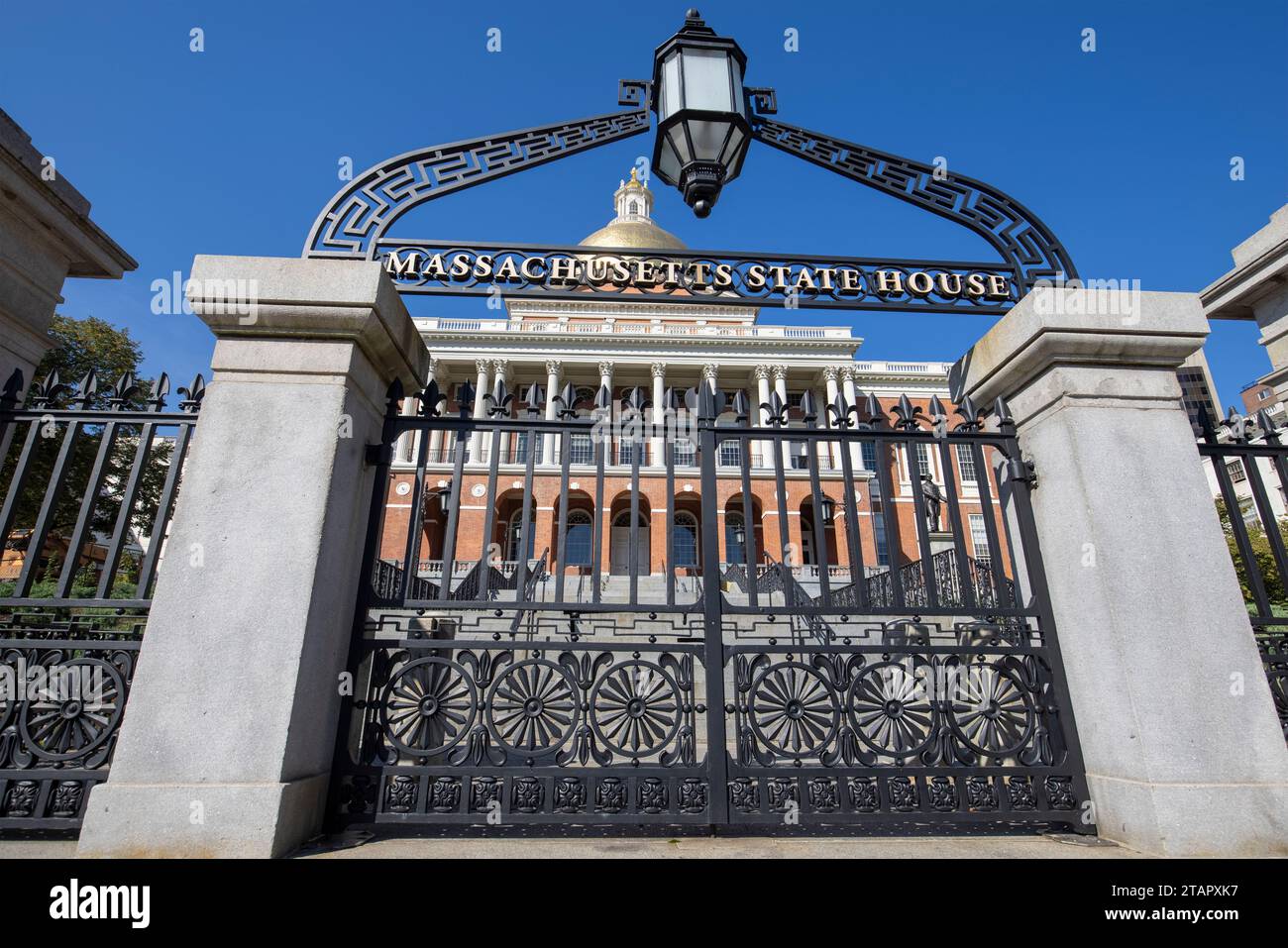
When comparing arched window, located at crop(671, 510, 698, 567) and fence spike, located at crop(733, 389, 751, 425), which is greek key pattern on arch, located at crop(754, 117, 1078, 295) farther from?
arched window, located at crop(671, 510, 698, 567)

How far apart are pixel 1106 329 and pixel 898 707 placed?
7.26 feet

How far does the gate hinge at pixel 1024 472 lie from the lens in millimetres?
3564

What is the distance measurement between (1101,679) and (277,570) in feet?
12.3

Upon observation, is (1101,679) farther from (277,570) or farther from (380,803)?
(277,570)

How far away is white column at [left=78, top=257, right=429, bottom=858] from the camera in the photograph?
2547 mm

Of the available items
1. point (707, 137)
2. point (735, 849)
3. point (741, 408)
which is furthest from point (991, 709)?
point (707, 137)

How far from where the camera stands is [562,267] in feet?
13.1

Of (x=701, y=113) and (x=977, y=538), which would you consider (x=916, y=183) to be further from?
(x=977, y=538)

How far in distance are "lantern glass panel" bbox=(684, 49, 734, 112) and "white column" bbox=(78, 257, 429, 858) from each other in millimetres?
2142

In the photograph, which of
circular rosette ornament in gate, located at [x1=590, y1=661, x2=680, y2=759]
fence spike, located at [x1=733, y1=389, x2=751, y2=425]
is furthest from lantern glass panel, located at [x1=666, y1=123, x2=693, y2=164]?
circular rosette ornament in gate, located at [x1=590, y1=661, x2=680, y2=759]

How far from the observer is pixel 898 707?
315 cm

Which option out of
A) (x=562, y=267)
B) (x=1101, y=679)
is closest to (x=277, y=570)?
(x=562, y=267)

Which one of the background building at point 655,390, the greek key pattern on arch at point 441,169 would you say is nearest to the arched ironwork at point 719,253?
the greek key pattern on arch at point 441,169

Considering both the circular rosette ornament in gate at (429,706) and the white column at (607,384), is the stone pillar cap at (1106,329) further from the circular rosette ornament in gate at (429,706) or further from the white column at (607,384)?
the circular rosette ornament in gate at (429,706)
